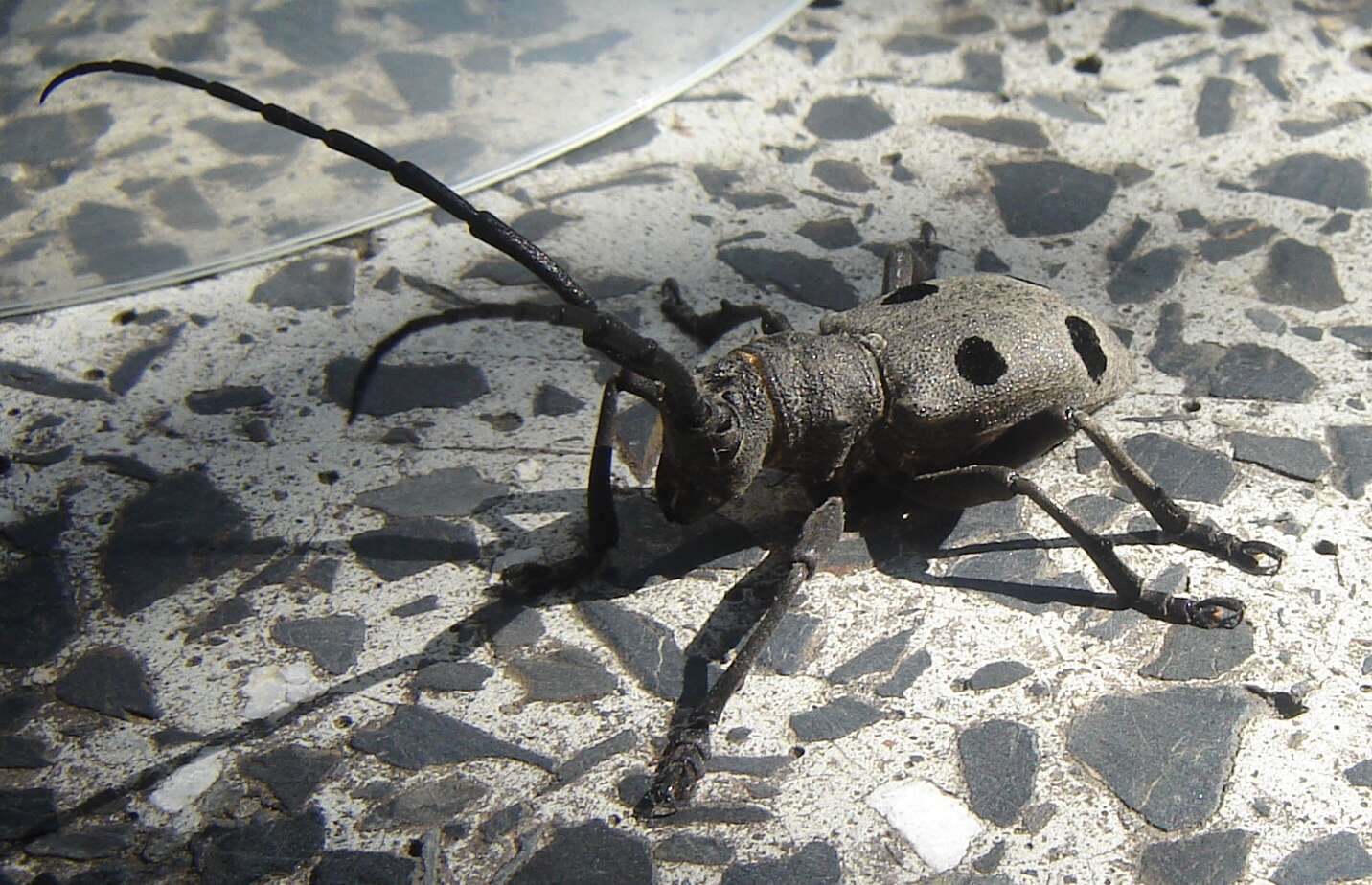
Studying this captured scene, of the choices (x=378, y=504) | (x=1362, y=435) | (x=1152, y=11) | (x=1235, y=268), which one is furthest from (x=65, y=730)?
(x=1152, y=11)

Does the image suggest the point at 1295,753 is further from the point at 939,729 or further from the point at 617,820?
the point at 617,820

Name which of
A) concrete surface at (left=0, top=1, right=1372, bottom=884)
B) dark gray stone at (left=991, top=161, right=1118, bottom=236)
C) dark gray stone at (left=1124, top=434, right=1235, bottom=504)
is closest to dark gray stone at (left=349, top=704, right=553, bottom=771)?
concrete surface at (left=0, top=1, right=1372, bottom=884)

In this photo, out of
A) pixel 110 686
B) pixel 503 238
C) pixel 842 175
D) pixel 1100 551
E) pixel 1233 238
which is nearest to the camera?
pixel 503 238

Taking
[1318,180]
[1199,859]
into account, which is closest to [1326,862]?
[1199,859]

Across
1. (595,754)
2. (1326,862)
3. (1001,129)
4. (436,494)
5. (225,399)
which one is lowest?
(1326,862)

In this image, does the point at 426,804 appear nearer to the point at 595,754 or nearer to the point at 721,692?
the point at 595,754

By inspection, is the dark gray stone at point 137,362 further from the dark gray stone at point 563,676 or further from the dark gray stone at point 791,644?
the dark gray stone at point 791,644

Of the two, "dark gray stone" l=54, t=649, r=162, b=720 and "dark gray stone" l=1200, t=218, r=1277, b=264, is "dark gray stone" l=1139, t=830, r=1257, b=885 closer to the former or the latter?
"dark gray stone" l=54, t=649, r=162, b=720
